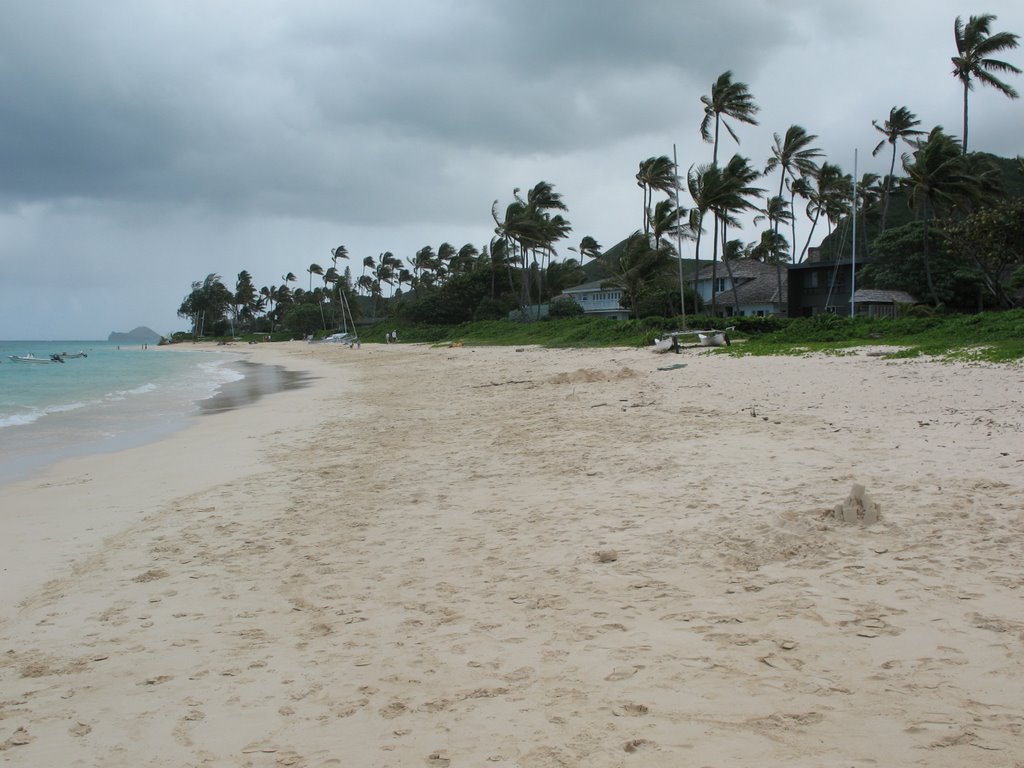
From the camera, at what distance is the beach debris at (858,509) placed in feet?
16.1

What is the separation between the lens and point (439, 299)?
68.8 metres

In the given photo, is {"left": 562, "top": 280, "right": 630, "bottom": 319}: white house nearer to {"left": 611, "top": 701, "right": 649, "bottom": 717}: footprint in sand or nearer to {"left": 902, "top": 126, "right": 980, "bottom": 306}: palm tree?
{"left": 902, "top": 126, "right": 980, "bottom": 306}: palm tree

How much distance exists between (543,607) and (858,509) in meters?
2.56

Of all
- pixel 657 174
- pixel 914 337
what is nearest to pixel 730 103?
pixel 657 174

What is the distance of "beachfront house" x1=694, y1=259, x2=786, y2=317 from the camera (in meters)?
51.5

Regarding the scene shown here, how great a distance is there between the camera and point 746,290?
53.8 metres

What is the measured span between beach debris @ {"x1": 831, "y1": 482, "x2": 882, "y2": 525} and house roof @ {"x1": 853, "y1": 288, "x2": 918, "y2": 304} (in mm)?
37956

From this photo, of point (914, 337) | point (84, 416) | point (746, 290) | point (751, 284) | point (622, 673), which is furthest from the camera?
point (751, 284)

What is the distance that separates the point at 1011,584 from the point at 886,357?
14.1m

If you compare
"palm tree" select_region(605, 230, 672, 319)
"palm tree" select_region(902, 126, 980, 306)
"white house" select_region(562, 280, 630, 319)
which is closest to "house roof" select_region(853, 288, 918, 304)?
"palm tree" select_region(902, 126, 980, 306)

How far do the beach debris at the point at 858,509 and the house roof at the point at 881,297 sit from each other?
37956mm

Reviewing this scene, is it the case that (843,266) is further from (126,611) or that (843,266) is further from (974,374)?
(126,611)

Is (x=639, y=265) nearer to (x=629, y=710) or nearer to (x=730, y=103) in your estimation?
(x=730, y=103)

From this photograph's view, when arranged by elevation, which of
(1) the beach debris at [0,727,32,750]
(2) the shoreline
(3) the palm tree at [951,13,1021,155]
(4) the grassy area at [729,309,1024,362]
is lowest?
(1) the beach debris at [0,727,32,750]
